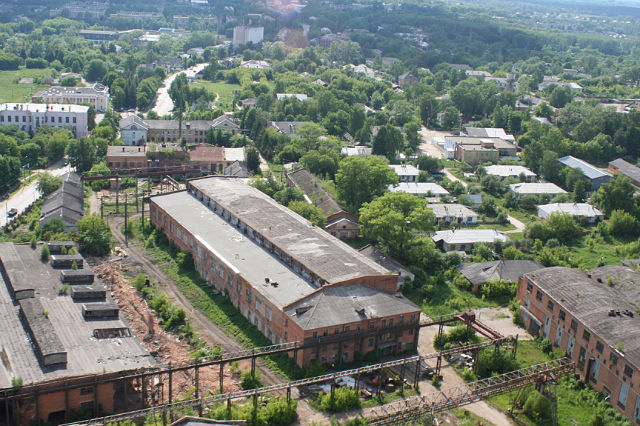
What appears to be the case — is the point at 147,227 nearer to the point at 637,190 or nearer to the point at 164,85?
the point at 637,190

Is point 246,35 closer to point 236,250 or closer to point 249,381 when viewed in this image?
point 236,250

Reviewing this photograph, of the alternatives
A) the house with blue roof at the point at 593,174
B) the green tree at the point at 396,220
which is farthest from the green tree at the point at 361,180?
the house with blue roof at the point at 593,174

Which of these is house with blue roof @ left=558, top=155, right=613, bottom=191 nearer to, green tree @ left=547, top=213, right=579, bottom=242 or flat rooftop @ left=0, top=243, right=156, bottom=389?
green tree @ left=547, top=213, right=579, bottom=242

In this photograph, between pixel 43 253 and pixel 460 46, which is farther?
pixel 460 46

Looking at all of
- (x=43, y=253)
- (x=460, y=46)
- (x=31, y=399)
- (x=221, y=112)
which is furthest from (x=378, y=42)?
(x=31, y=399)

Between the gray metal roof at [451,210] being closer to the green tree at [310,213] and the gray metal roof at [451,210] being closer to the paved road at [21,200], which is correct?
the green tree at [310,213]

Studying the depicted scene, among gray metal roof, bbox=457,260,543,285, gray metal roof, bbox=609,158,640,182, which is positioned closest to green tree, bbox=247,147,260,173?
gray metal roof, bbox=457,260,543,285
